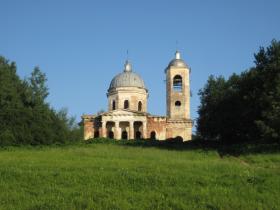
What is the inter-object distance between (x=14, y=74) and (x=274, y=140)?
2305 centimetres

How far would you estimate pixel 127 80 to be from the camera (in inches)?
2266

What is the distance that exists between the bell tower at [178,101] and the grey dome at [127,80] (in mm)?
3357

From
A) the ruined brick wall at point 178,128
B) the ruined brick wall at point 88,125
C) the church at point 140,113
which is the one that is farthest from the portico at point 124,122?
the ruined brick wall at point 178,128

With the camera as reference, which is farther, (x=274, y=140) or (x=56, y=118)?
(x=56, y=118)

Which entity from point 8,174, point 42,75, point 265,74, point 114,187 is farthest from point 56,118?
point 114,187

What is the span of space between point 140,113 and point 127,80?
5272mm

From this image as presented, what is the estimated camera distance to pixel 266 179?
54.6 feet

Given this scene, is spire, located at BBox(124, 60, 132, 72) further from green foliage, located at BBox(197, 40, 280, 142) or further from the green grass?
the green grass

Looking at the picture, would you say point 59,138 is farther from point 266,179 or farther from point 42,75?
point 266,179

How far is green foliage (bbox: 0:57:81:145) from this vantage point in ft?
119

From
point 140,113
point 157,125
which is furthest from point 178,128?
point 140,113

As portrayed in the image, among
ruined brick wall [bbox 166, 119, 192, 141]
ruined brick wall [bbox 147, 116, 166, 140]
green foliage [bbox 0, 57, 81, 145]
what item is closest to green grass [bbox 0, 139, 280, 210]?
green foliage [bbox 0, 57, 81, 145]

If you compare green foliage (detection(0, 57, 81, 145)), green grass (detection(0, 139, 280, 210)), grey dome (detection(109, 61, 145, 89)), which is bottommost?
green grass (detection(0, 139, 280, 210))

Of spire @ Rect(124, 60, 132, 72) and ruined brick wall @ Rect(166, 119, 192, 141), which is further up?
spire @ Rect(124, 60, 132, 72)
